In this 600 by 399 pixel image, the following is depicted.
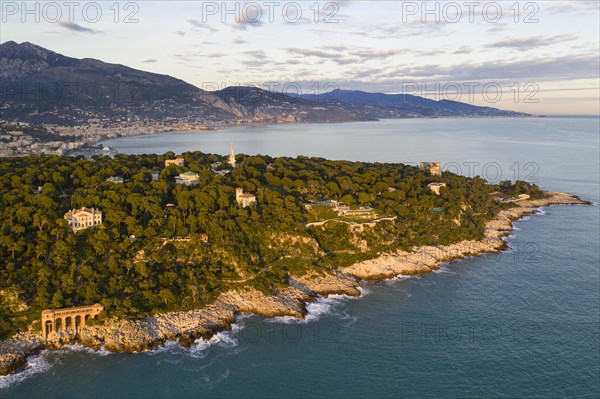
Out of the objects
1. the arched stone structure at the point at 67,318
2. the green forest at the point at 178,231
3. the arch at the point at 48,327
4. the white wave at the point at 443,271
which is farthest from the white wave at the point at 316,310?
the arch at the point at 48,327

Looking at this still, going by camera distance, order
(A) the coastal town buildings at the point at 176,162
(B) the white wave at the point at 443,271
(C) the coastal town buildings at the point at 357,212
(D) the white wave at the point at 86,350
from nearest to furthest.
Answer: (D) the white wave at the point at 86,350 < (B) the white wave at the point at 443,271 < (C) the coastal town buildings at the point at 357,212 < (A) the coastal town buildings at the point at 176,162

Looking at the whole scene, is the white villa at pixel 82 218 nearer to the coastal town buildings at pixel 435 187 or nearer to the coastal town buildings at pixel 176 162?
the coastal town buildings at pixel 176 162

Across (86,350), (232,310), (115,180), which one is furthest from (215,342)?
(115,180)

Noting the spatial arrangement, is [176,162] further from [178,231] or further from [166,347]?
[166,347]

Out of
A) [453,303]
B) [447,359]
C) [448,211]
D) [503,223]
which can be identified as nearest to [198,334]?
[447,359]

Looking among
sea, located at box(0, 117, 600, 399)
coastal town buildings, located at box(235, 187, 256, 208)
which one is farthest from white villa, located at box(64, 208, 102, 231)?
coastal town buildings, located at box(235, 187, 256, 208)

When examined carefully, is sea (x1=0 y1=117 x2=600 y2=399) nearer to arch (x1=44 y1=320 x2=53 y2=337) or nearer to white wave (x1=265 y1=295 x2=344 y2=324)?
white wave (x1=265 y1=295 x2=344 y2=324)
